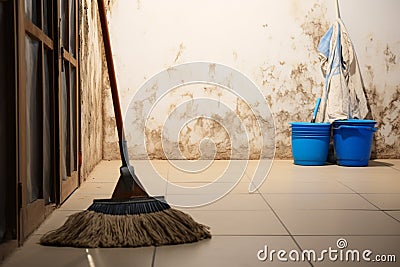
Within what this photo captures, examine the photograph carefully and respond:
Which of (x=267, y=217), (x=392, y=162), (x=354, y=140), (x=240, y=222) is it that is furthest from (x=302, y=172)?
(x=240, y=222)

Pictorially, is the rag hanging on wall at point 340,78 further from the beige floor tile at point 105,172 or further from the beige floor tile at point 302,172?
the beige floor tile at point 105,172

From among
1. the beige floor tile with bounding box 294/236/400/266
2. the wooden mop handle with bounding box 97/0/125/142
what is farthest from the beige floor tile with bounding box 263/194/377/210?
the wooden mop handle with bounding box 97/0/125/142

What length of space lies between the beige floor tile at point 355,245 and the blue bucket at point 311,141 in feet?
6.25

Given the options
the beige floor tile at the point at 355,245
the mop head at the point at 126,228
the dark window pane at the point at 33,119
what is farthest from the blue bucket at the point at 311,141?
the dark window pane at the point at 33,119

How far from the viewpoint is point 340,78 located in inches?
152

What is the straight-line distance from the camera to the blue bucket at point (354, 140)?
3.68 m

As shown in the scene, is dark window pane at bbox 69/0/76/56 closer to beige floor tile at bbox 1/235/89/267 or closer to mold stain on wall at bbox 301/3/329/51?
beige floor tile at bbox 1/235/89/267

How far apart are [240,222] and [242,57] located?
217 centimetres

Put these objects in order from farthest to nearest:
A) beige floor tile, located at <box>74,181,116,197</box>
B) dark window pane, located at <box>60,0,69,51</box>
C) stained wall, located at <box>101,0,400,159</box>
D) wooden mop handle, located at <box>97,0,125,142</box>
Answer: stained wall, located at <box>101,0,400,159</box>, beige floor tile, located at <box>74,181,116,197</box>, dark window pane, located at <box>60,0,69,51</box>, wooden mop handle, located at <box>97,0,125,142</box>

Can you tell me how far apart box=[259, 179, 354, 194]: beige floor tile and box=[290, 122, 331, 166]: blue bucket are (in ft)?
2.27

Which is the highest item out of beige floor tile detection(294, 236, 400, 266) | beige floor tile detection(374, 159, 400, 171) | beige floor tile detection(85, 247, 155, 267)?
beige floor tile detection(374, 159, 400, 171)

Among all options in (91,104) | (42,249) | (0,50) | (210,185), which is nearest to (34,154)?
(42,249)

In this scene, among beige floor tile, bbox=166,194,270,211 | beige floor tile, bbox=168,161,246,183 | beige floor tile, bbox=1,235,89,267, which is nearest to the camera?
beige floor tile, bbox=1,235,89,267

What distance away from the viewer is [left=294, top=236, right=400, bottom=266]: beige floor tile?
5.19ft
